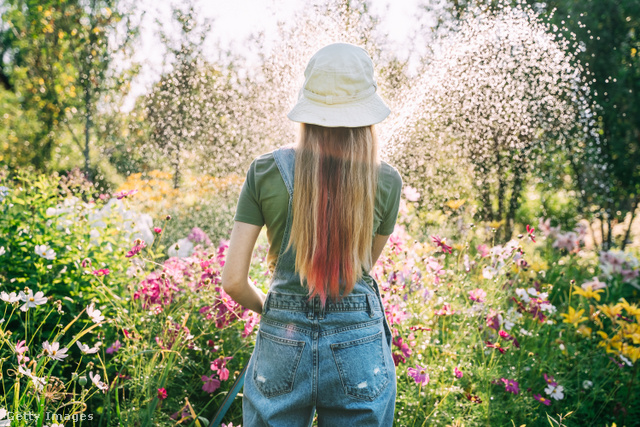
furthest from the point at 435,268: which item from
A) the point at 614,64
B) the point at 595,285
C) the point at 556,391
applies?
the point at 614,64

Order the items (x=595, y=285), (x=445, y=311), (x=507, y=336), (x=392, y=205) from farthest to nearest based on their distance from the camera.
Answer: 1. (x=595, y=285)
2. (x=445, y=311)
3. (x=507, y=336)
4. (x=392, y=205)

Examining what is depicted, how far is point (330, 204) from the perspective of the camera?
3.67ft

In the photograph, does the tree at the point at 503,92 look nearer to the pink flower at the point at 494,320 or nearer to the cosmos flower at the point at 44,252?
the pink flower at the point at 494,320

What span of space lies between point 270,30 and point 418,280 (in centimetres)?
392

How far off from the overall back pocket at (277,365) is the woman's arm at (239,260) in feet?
Result: 0.57

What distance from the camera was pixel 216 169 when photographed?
6.53m

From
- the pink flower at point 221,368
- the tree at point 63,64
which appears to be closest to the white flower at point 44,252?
the pink flower at point 221,368

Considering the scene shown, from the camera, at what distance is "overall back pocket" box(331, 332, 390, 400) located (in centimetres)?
111

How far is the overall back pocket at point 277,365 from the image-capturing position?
111cm

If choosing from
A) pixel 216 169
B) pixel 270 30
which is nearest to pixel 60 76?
pixel 216 169

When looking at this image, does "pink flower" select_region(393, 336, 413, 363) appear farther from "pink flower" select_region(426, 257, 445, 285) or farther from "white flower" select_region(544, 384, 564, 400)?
"white flower" select_region(544, 384, 564, 400)

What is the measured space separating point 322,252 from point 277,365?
302 millimetres

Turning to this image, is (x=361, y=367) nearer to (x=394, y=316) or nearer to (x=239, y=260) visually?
(x=239, y=260)

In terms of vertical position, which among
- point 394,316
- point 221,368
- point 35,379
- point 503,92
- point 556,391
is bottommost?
point 556,391
